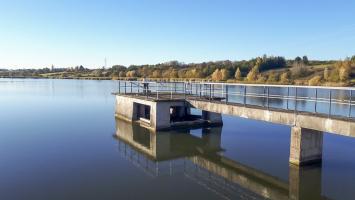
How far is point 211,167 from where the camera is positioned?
1641 cm

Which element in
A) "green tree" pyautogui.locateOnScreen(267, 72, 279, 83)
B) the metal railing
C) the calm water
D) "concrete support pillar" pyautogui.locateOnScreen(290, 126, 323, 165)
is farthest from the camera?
"green tree" pyautogui.locateOnScreen(267, 72, 279, 83)

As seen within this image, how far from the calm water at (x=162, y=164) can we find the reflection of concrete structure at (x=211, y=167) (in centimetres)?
4

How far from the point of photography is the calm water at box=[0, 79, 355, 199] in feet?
42.5

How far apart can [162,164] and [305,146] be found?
665cm

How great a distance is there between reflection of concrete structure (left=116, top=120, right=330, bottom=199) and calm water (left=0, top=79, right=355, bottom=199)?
0.04 m

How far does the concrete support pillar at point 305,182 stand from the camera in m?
13.1

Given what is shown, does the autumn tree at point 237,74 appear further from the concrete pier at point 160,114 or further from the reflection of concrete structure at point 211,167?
the reflection of concrete structure at point 211,167

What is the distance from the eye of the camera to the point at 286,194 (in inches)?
517

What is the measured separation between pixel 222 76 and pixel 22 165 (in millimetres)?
82530

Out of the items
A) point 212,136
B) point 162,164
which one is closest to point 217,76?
point 212,136

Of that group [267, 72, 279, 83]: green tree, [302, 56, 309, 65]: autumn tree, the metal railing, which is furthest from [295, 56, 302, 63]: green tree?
the metal railing

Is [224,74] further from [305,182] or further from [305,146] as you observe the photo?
[305,182]

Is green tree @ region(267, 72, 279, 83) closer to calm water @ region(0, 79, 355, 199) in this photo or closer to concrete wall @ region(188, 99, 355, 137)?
calm water @ region(0, 79, 355, 199)

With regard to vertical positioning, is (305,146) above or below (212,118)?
above
